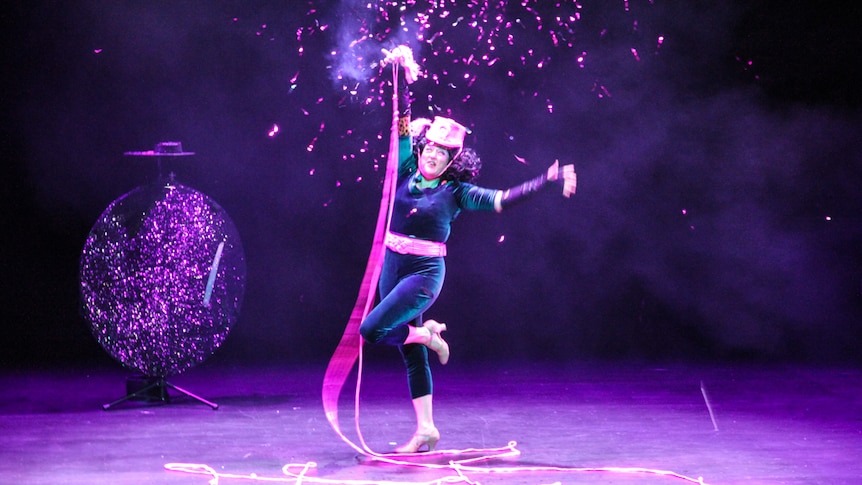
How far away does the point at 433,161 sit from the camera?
4.30 m

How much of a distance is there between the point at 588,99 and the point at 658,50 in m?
0.53

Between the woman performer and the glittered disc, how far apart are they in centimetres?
103

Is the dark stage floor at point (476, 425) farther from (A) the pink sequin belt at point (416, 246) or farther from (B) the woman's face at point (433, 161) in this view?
(B) the woman's face at point (433, 161)

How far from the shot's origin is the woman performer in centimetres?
418

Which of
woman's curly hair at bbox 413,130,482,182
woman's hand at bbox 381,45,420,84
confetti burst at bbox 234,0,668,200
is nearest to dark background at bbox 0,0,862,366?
confetti burst at bbox 234,0,668,200

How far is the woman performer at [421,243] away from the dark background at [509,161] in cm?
187

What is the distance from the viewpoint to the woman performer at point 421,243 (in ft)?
13.7

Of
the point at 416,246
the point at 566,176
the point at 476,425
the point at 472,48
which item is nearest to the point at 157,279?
the point at 416,246

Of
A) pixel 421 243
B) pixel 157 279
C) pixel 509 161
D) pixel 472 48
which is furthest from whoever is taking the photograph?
pixel 509 161

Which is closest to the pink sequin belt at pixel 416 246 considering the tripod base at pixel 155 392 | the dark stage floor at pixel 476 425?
the dark stage floor at pixel 476 425

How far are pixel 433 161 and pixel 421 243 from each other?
0.34 m

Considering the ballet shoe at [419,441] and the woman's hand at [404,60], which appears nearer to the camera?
the ballet shoe at [419,441]

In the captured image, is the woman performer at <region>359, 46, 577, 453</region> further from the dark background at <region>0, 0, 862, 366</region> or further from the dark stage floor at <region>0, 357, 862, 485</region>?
the dark background at <region>0, 0, 862, 366</region>

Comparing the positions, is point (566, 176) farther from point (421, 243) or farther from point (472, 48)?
point (472, 48)
